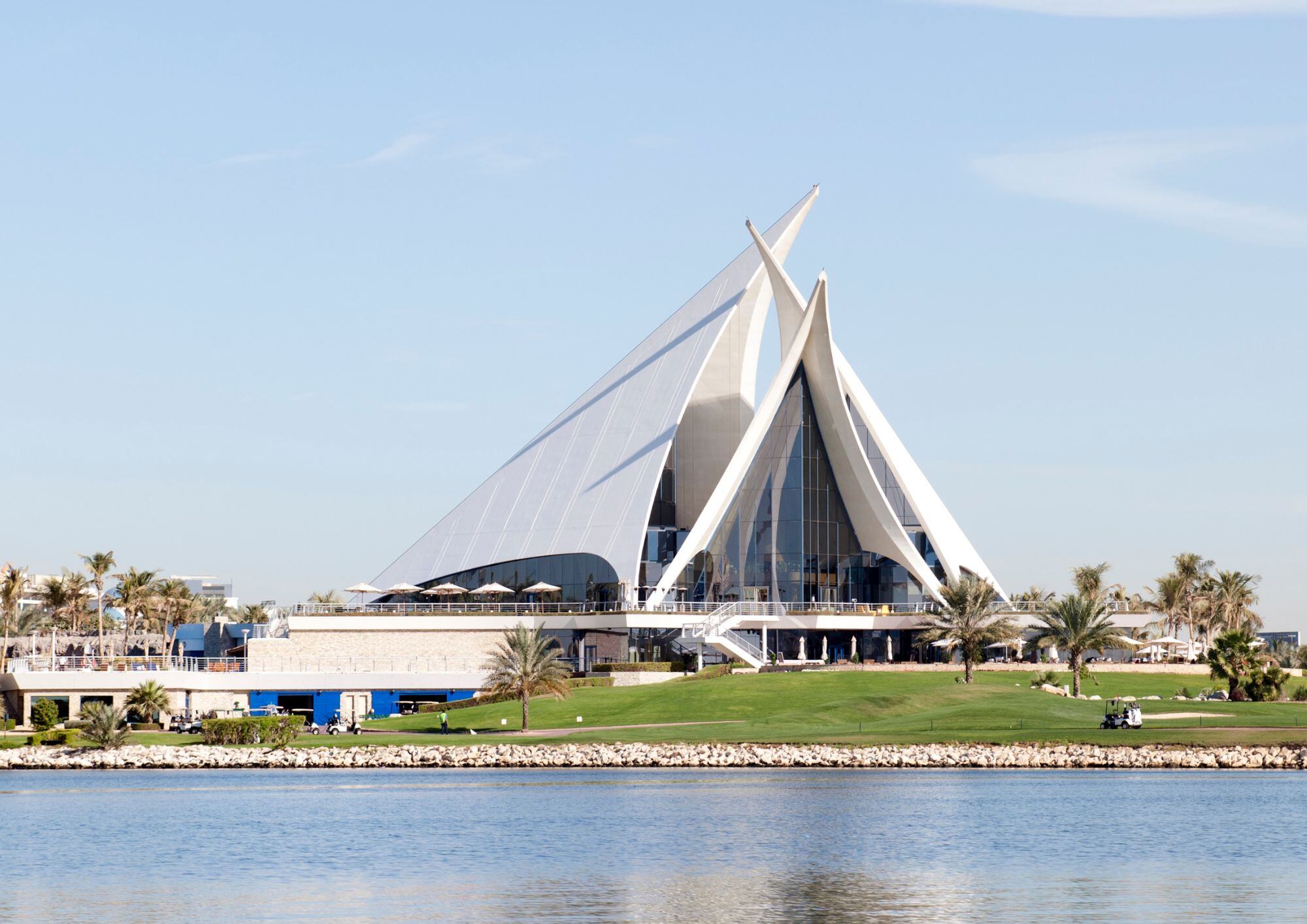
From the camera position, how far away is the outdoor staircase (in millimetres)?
72438

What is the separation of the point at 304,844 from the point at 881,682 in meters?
32.3

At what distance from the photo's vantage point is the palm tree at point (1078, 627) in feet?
204

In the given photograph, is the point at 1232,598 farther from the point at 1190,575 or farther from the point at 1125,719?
the point at 1125,719

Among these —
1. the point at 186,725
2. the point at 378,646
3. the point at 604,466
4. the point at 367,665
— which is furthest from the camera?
the point at 604,466

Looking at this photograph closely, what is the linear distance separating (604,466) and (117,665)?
25.5 metres

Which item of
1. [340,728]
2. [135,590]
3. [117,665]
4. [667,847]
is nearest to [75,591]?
[135,590]

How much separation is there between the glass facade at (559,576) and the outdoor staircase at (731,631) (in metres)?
5.16

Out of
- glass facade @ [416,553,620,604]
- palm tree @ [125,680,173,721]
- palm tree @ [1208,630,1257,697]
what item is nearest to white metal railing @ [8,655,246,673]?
palm tree @ [125,680,173,721]

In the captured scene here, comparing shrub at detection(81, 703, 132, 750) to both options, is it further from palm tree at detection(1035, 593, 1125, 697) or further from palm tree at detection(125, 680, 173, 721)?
palm tree at detection(1035, 593, 1125, 697)

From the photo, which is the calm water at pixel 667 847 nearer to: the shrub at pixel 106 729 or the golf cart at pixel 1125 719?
the golf cart at pixel 1125 719

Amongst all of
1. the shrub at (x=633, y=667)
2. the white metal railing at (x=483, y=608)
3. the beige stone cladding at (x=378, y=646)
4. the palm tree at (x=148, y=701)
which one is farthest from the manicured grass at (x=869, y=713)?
the white metal railing at (x=483, y=608)

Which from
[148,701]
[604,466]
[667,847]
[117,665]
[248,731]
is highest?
[604,466]

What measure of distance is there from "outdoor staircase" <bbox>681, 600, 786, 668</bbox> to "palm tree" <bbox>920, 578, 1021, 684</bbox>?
29.2 feet

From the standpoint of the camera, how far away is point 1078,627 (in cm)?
6200
